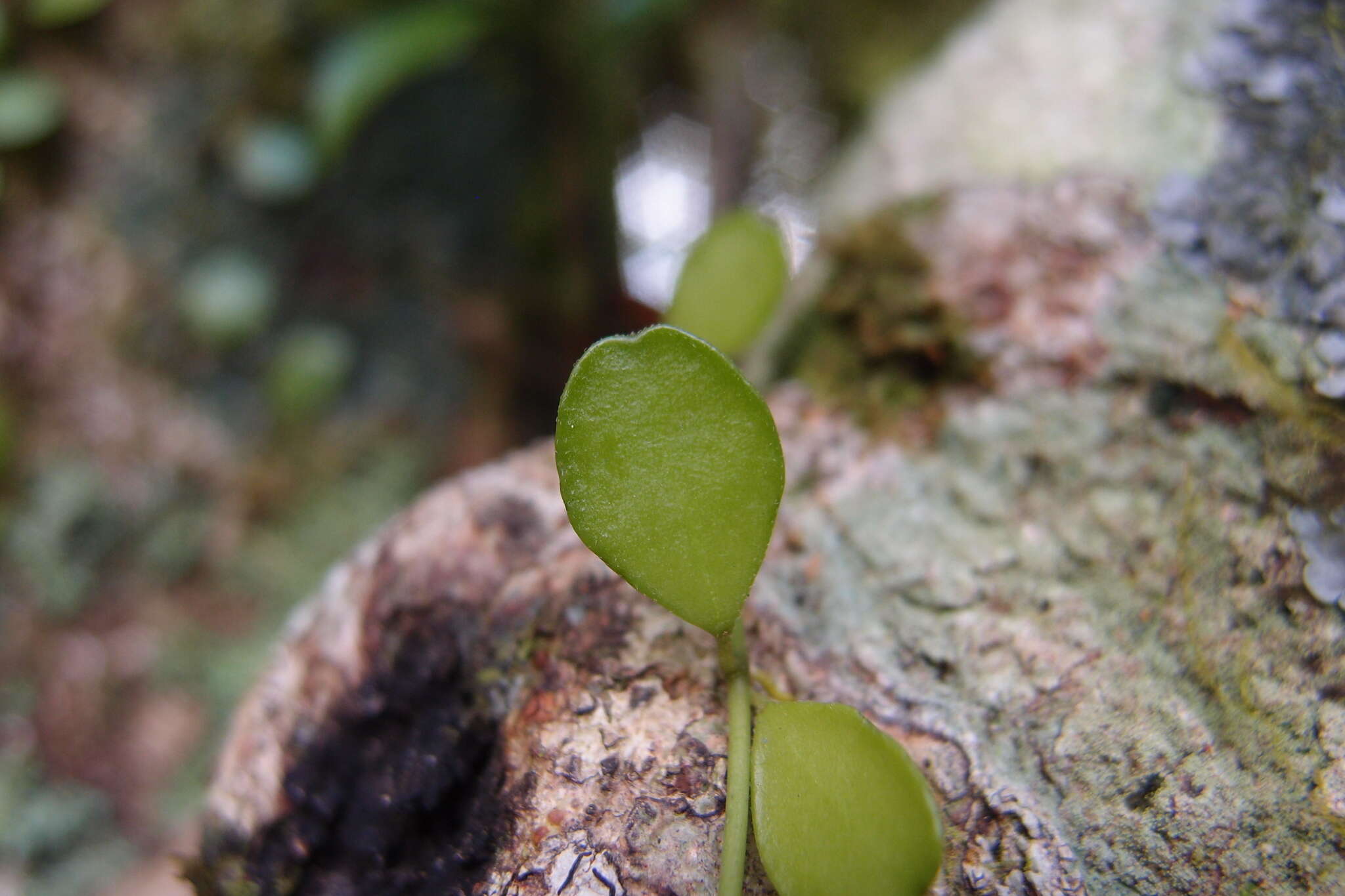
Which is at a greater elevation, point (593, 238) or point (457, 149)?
point (457, 149)

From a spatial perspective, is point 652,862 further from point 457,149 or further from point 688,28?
point 688,28

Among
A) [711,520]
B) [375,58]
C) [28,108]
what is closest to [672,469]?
Answer: [711,520]

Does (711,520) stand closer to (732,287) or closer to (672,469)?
(672,469)

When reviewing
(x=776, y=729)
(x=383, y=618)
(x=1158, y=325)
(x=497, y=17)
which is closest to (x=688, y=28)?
(x=497, y=17)

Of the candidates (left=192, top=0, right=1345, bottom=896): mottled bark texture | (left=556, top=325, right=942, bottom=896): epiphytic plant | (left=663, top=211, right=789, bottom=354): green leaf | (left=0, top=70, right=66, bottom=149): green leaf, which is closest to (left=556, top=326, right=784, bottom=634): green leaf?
(left=556, top=325, right=942, bottom=896): epiphytic plant

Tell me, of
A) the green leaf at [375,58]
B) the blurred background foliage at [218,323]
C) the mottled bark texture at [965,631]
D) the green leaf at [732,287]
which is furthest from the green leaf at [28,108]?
the green leaf at [732,287]

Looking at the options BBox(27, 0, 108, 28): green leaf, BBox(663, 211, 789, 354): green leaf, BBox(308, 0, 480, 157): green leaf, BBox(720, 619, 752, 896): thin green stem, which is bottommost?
BBox(720, 619, 752, 896): thin green stem

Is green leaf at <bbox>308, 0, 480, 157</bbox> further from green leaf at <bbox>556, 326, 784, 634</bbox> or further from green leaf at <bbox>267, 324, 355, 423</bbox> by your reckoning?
green leaf at <bbox>556, 326, 784, 634</bbox>

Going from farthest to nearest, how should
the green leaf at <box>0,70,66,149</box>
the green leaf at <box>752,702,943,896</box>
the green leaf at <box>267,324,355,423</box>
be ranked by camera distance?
the green leaf at <box>267,324,355,423</box>, the green leaf at <box>0,70,66,149</box>, the green leaf at <box>752,702,943,896</box>

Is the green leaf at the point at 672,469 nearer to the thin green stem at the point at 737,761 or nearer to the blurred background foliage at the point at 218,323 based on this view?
the thin green stem at the point at 737,761
